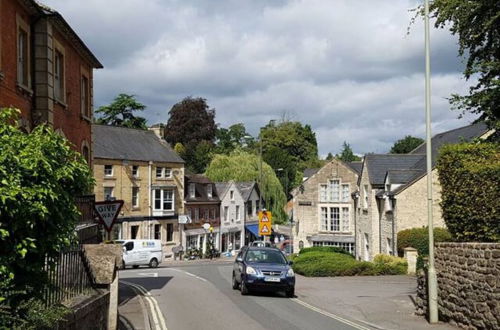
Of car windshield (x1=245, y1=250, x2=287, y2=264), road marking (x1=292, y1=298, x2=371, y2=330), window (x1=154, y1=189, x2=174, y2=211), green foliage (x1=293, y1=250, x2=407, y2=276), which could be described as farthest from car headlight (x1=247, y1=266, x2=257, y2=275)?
window (x1=154, y1=189, x2=174, y2=211)

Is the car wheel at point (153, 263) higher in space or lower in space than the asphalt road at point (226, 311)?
lower


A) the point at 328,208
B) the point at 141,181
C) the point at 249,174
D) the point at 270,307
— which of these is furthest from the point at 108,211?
the point at 249,174

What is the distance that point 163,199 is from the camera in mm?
56625

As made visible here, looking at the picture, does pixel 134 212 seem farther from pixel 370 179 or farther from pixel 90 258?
pixel 90 258

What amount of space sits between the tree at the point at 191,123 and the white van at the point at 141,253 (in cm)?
4487

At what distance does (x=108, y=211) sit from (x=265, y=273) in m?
6.84

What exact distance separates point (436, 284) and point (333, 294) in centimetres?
768

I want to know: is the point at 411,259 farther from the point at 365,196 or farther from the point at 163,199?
the point at 163,199

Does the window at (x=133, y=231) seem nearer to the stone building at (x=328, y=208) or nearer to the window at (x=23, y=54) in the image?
the stone building at (x=328, y=208)

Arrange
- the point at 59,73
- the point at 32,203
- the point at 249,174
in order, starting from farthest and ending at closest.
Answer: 1. the point at 249,174
2. the point at 59,73
3. the point at 32,203

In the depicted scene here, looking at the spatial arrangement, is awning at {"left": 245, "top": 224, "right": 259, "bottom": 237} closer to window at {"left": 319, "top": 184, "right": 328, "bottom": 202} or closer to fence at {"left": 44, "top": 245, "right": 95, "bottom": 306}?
window at {"left": 319, "top": 184, "right": 328, "bottom": 202}

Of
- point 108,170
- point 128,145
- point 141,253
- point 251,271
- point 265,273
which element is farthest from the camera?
point 128,145

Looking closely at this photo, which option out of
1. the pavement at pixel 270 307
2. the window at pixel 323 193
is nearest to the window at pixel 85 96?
the pavement at pixel 270 307

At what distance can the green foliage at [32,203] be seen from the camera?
5.82m
